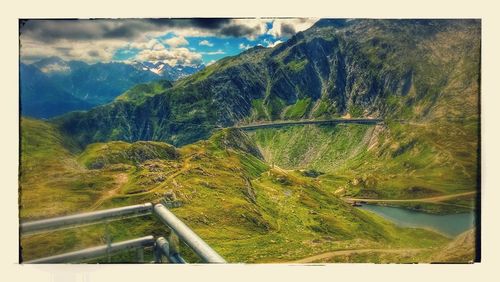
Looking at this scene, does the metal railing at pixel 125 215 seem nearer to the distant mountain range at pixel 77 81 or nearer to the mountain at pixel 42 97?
the distant mountain range at pixel 77 81

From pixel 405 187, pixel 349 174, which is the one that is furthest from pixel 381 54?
pixel 405 187

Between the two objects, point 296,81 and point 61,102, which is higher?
point 296,81

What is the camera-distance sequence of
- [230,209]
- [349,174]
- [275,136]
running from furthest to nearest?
[275,136], [349,174], [230,209]

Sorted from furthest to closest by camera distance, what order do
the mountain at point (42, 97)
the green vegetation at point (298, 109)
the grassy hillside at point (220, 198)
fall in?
the green vegetation at point (298, 109) → the mountain at point (42, 97) → the grassy hillside at point (220, 198)

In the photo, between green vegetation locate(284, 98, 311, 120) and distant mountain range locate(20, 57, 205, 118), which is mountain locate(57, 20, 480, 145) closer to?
green vegetation locate(284, 98, 311, 120)

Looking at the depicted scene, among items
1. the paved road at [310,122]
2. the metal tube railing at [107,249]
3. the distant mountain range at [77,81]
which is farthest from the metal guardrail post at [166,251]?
the paved road at [310,122]

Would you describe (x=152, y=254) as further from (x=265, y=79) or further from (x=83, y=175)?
(x=265, y=79)
